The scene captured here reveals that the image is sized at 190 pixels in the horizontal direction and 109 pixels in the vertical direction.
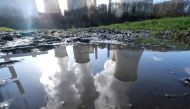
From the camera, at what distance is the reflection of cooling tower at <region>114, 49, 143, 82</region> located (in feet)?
13.4

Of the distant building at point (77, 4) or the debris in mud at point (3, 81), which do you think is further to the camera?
the distant building at point (77, 4)

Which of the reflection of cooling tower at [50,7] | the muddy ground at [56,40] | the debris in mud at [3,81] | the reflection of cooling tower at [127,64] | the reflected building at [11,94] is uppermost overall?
the reflection of cooling tower at [50,7]

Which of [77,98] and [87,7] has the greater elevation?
[87,7]

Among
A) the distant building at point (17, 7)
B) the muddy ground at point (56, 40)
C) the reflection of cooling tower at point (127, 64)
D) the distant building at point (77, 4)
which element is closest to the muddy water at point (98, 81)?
the reflection of cooling tower at point (127, 64)

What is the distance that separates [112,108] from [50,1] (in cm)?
1841

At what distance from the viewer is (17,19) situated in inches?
756

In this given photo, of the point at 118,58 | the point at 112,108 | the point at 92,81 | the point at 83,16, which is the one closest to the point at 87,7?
the point at 83,16

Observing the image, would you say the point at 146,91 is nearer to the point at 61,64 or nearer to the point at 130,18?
Answer: the point at 61,64

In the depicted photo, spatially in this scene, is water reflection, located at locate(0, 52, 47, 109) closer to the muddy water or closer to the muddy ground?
the muddy water

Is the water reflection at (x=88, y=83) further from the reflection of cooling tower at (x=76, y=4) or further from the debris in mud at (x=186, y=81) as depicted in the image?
the reflection of cooling tower at (x=76, y=4)

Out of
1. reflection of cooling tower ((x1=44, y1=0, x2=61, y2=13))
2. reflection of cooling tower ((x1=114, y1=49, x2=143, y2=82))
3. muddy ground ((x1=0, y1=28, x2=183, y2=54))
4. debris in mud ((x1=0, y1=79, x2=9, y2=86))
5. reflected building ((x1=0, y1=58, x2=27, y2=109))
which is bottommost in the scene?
reflected building ((x1=0, y1=58, x2=27, y2=109))

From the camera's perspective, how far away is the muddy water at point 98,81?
10.00 ft

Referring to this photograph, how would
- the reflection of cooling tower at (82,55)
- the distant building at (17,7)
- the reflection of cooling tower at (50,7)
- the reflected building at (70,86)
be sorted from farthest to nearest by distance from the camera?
the reflection of cooling tower at (50,7) → the distant building at (17,7) → the reflection of cooling tower at (82,55) → the reflected building at (70,86)

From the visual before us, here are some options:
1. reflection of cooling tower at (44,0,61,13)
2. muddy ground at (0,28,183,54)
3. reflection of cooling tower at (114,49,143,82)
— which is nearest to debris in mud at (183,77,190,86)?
reflection of cooling tower at (114,49,143,82)
